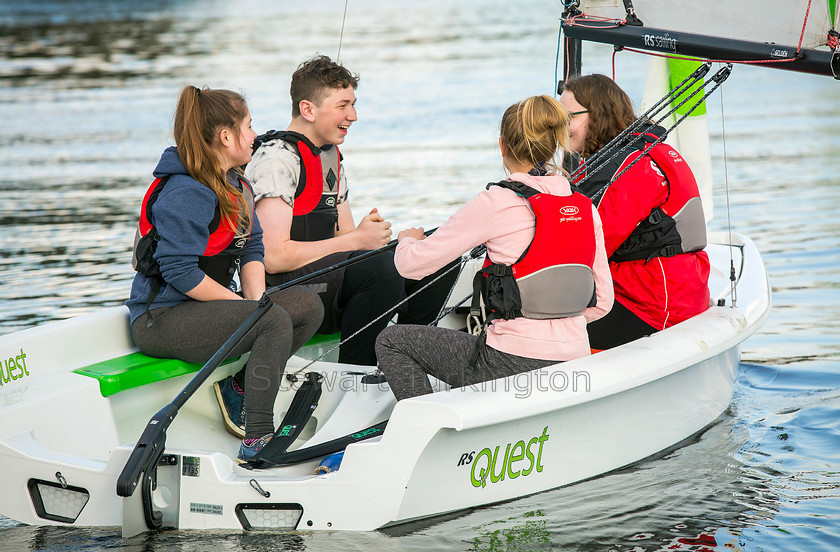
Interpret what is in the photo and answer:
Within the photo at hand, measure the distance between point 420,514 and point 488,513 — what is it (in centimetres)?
24

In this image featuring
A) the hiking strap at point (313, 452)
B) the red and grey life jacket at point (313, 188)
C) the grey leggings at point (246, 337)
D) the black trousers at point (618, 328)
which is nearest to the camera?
the hiking strap at point (313, 452)

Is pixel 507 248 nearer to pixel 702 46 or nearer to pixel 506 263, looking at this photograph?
pixel 506 263

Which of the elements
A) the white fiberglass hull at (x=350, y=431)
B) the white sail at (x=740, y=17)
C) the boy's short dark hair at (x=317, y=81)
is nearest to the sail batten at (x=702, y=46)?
the white sail at (x=740, y=17)

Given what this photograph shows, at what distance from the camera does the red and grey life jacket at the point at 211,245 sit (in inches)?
125

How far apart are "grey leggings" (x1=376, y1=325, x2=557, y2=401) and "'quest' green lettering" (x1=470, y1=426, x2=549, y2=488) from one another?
8.7 inches

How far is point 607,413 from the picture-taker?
316cm

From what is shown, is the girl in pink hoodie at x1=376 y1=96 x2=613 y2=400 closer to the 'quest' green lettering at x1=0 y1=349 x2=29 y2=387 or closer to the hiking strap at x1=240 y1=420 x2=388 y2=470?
the hiking strap at x1=240 y1=420 x2=388 y2=470

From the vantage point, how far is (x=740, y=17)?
405 cm

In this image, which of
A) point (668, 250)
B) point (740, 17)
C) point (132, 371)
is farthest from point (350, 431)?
point (740, 17)

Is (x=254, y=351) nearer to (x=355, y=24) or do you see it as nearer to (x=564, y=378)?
(x=564, y=378)

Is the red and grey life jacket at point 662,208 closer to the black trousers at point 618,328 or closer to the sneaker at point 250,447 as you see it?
the black trousers at point 618,328

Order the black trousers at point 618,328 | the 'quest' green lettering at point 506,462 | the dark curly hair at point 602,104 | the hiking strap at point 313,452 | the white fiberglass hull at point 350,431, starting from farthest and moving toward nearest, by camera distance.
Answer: the black trousers at point 618,328, the dark curly hair at point 602,104, the hiking strap at point 313,452, the 'quest' green lettering at point 506,462, the white fiberglass hull at point 350,431

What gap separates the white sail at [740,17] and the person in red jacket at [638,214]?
Result: 0.78 meters

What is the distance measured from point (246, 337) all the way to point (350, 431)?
1.63 ft
